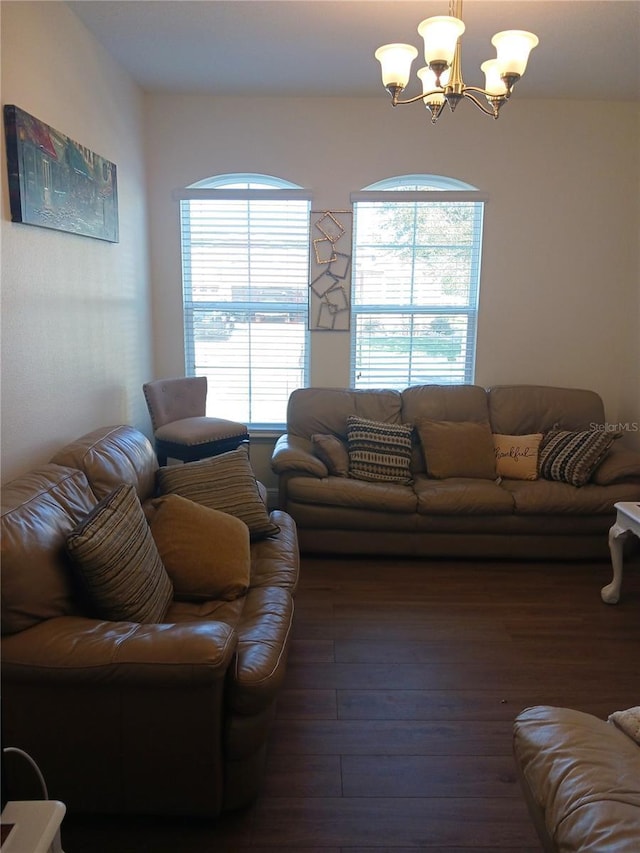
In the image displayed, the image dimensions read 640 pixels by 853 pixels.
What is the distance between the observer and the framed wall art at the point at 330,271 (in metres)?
4.16

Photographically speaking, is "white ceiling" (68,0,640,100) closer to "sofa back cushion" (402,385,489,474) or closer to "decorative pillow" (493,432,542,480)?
"sofa back cushion" (402,385,489,474)

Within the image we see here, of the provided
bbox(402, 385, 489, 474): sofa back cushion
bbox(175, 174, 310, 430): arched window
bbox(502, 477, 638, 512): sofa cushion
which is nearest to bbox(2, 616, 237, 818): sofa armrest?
bbox(502, 477, 638, 512): sofa cushion

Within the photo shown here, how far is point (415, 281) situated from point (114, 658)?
3437 mm

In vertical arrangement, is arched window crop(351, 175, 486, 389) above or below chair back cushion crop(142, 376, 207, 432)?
above

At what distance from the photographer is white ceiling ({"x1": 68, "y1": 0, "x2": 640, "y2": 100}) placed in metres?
2.72

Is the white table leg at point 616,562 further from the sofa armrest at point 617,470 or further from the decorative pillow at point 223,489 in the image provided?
the decorative pillow at point 223,489

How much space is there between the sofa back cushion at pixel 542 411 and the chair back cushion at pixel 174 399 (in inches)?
78.8

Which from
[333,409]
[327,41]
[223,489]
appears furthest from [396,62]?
[333,409]

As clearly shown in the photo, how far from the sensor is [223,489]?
8.70ft

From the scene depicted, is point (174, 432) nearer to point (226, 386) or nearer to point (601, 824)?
point (226, 386)

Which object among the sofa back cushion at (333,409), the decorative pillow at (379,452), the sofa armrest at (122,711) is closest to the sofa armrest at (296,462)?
the decorative pillow at (379,452)

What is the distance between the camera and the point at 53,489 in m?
2.03

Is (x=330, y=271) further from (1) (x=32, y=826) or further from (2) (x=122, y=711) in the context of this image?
(1) (x=32, y=826)

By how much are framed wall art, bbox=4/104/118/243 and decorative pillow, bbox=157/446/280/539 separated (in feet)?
3.99
